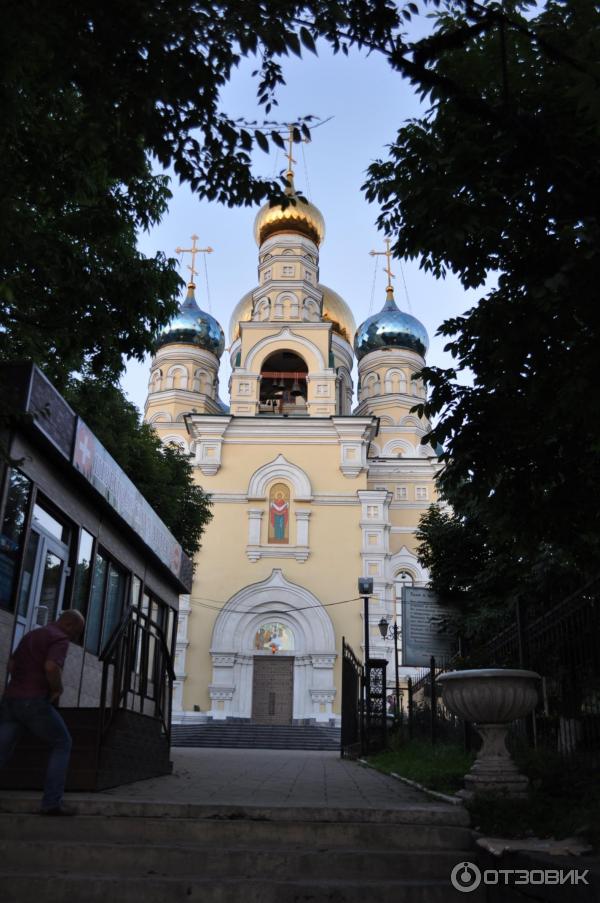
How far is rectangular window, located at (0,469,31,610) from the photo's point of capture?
22.9ft

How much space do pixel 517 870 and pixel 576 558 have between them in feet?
11.7

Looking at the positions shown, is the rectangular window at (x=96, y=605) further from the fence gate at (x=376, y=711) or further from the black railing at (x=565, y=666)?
the fence gate at (x=376, y=711)

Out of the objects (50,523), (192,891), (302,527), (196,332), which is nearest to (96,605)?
(50,523)

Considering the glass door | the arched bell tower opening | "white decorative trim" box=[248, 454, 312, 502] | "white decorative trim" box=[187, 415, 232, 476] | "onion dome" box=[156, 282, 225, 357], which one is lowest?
the glass door

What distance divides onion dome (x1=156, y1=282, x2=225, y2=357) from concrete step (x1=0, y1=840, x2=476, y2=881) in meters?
39.4

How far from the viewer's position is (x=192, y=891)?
398 cm

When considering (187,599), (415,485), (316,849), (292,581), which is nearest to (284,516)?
(292,581)

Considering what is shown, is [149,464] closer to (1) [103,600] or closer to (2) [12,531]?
(1) [103,600]

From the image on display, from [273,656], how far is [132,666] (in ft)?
73.4

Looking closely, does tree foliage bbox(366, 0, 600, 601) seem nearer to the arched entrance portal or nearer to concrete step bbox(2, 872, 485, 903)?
concrete step bbox(2, 872, 485, 903)

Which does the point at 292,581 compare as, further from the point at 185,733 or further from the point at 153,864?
the point at 153,864

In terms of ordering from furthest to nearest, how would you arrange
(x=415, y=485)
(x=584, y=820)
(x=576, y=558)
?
(x=415, y=485) < (x=576, y=558) < (x=584, y=820)

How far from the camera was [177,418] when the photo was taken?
1587 inches

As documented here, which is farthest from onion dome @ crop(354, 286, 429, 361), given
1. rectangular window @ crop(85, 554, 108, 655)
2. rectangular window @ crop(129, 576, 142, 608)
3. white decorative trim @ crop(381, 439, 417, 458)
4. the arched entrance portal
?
rectangular window @ crop(85, 554, 108, 655)
